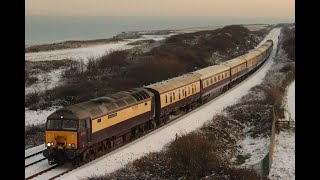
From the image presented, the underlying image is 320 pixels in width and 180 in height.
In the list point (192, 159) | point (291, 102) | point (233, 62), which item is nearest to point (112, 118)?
point (192, 159)

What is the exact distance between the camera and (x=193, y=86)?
33.7 metres

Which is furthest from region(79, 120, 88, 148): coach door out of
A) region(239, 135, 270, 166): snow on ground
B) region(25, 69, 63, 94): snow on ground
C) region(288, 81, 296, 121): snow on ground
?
region(25, 69, 63, 94): snow on ground

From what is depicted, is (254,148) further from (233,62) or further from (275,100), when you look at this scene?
(233,62)

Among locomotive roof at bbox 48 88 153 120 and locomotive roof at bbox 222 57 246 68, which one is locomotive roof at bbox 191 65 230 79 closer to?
locomotive roof at bbox 222 57 246 68

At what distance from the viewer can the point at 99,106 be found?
20.6 m

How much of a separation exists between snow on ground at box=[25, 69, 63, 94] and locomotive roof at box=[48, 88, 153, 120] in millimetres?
16929

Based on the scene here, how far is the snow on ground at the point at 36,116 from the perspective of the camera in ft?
97.1

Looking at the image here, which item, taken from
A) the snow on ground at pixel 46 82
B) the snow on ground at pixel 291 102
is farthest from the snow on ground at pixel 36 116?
the snow on ground at pixel 291 102

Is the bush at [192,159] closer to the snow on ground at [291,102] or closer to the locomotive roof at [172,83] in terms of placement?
the locomotive roof at [172,83]

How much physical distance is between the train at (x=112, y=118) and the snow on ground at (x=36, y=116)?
8.56 m

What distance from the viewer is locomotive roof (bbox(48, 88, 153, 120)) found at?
19.3 m

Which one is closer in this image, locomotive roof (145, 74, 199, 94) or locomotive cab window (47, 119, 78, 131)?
locomotive cab window (47, 119, 78, 131)
